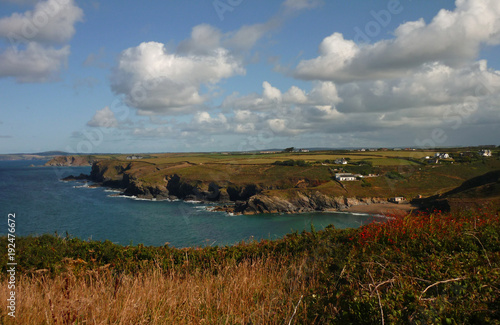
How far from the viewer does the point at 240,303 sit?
4.12 meters

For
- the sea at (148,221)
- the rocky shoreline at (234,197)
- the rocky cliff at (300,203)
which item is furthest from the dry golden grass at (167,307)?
the rocky cliff at (300,203)

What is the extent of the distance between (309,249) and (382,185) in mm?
79864

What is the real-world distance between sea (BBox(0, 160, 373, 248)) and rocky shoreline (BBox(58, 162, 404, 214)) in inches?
162

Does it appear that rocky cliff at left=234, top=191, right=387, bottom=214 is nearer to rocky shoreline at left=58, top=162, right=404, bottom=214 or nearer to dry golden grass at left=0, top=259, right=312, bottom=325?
rocky shoreline at left=58, top=162, right=404, bottom=214

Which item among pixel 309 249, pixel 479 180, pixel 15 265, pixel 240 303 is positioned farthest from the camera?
pixel 479 180

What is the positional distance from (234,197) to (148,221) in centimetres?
3122

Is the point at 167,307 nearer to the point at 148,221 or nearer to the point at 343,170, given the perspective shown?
the point at 148,221

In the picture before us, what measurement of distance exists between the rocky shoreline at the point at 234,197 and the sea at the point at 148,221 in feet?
13.5

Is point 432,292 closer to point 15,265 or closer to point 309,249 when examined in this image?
point 309,249

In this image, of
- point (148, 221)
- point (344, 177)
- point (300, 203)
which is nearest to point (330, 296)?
point (148, 221)

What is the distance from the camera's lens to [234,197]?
8788 centimetres

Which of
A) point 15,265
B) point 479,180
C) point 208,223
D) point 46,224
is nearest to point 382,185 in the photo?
point 479,180

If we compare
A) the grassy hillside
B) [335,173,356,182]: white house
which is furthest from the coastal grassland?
[335,173,356,182]: white house

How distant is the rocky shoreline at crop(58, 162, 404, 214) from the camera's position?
72.4 m
